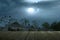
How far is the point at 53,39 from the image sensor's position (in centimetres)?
75

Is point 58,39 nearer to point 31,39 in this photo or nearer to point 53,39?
point 53,39

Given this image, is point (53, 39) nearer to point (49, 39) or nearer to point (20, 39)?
point (49, 39)

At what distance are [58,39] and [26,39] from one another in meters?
0.17

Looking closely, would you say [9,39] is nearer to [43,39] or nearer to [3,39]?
[3,39]

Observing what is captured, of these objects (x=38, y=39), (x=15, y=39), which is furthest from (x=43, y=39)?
(x=15, y=39)

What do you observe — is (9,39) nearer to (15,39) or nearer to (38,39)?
(15,39)

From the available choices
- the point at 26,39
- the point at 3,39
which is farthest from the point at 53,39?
the point at 3,39

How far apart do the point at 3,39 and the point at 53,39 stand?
0.87 feet

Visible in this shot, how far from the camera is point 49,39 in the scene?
2.51ft

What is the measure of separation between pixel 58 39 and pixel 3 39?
291 mm

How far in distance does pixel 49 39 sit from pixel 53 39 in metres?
0.02

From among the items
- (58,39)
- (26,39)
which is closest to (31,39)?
(26,39)

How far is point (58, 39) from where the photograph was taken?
2.48ft

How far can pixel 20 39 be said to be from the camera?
29.8 inches
